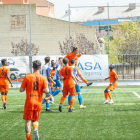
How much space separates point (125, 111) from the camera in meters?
11.1

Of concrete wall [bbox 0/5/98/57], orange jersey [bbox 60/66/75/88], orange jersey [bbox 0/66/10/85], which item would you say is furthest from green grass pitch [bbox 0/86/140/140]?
concrete wall [bbox 0/5/98/57]

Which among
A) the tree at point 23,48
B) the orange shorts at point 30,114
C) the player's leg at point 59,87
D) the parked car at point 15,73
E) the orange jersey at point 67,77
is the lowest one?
the parked car at point 15,73

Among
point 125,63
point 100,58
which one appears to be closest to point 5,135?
point 100,58

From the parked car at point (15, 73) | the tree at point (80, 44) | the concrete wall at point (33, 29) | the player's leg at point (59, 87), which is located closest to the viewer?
the player's leg at point (59, 87)

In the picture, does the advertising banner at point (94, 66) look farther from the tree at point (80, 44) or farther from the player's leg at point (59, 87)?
the player's leg at point (59, 87)

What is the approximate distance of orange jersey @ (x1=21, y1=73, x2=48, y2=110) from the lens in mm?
6113

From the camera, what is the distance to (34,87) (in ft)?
20.2

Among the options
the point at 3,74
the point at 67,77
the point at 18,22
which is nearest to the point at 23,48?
the point at 18,22

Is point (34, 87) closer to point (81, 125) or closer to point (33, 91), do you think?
point (33, 91)

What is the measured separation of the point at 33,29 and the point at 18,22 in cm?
177

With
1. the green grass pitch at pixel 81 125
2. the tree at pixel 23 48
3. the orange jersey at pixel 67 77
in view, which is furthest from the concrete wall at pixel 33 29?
the orange jersey at pixel 67 77

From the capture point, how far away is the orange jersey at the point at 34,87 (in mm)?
6113

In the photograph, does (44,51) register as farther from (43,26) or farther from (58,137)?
(58,137)

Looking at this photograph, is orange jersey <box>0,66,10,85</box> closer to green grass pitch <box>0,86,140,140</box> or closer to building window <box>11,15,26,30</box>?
green grass pitch <box>0,86,140,140</box>
